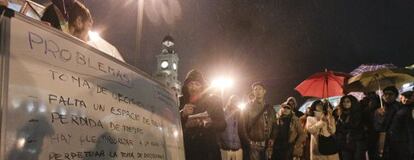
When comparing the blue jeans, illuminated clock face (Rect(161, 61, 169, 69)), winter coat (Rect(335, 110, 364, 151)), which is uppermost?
illuminated clock face (Rect(161, 61, 169, 69))

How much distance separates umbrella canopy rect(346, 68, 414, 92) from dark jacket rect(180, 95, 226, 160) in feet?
17.9

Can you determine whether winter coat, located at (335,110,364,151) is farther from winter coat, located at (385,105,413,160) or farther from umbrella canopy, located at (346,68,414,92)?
umbrella canopy, located at (346,68,414,92)

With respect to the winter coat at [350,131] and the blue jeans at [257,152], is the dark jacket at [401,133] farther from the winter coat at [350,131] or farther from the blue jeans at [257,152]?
the blue jeans at [257,152]

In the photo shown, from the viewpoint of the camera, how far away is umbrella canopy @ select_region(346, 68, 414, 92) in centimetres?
932

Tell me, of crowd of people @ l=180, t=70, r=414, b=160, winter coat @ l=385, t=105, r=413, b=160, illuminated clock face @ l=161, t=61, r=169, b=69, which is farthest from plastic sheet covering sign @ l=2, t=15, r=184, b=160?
illuminated clock face @ l=161, t=61, r=169, b=69

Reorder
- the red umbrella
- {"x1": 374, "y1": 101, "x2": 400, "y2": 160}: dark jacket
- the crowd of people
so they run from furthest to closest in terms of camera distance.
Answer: the red umbrella → {"x1": 374, "y1": 101, "x2": 400, "y2": 160}: dark jacket → the crowd of people

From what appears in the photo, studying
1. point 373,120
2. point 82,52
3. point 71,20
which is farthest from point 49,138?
point 373,120

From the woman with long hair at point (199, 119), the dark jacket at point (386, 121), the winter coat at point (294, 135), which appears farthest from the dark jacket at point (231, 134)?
the dark jacket at point (386, 121)

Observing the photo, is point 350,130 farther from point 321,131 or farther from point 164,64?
point 164,64

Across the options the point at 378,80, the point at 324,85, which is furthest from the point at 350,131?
the point at 324,85

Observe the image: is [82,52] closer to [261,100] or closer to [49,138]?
[49,138]

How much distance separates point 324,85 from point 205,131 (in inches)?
235

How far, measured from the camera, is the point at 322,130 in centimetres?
799

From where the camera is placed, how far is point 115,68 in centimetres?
297
